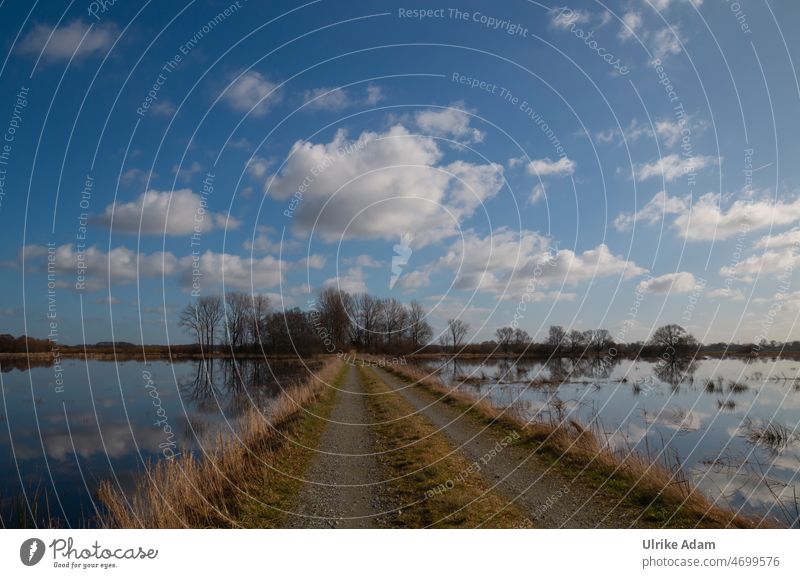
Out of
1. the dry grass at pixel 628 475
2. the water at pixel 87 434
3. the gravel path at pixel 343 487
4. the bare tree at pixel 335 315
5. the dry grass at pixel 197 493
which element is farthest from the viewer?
the bare tree at pixel 335 315

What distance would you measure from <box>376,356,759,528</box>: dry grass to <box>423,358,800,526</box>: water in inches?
28.9

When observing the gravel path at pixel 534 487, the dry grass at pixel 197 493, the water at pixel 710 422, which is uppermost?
the dry grass at pixel 197 493

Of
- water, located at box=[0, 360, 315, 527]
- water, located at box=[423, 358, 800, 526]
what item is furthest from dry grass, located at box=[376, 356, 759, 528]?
water, located at box=[0, 360, 315, 527]

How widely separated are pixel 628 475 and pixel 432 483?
4598 mm

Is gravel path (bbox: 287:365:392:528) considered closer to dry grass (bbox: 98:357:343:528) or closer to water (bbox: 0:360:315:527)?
dry grass (bbox: 98:357:343:528)

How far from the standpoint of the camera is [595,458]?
12852 millimetres

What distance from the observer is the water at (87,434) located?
13129 mm

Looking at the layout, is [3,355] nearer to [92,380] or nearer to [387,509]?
[92,380]

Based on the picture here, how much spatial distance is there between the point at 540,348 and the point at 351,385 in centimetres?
7597

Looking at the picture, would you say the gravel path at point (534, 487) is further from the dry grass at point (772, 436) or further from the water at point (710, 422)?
the dry grass at point (772, 436)

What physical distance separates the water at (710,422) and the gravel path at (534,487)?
2.66 m

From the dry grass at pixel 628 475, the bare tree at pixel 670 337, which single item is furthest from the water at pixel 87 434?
the bare tree at pixel 670 337

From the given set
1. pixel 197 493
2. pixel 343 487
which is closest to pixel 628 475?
pixel 343 487
